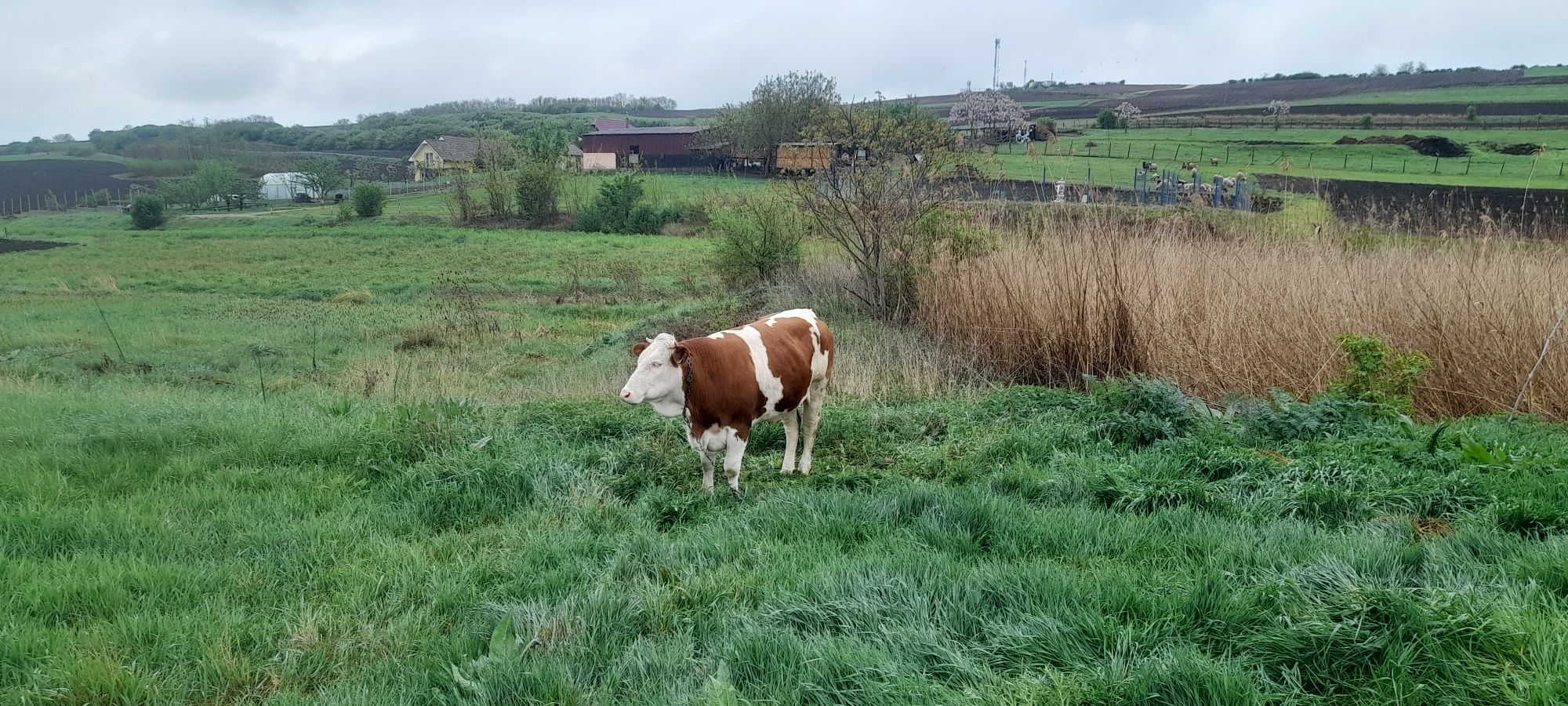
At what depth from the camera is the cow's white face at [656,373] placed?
214 inches

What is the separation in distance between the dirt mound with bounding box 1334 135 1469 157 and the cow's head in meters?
52.8

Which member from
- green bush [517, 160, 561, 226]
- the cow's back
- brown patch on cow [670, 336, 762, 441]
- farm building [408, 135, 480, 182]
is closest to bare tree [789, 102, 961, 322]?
the cow's back

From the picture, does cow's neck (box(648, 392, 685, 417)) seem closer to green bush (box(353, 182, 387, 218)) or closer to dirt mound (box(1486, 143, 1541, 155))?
dirt mound (box(1486, 143, 1541, 155))


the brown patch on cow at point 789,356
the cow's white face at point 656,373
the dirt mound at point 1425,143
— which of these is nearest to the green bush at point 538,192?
the brown patch on cow at point 789,356

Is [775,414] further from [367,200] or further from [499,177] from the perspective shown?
[367,200]

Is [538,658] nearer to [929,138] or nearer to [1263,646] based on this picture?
[1263,646]

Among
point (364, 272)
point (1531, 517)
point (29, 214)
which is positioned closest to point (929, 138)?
point (1531, 517)

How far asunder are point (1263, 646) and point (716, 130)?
226ft

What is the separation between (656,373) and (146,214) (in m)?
63.2

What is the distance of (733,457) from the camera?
584cm

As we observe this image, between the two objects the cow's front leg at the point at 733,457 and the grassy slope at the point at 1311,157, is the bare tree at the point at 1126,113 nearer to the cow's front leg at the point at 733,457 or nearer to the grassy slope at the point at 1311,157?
the grassy slope at the point at 1311,157

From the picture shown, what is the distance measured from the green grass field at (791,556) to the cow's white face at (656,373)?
0.68 m

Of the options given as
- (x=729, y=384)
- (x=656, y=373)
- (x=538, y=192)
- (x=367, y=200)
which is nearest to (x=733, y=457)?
(x=729, y=384)

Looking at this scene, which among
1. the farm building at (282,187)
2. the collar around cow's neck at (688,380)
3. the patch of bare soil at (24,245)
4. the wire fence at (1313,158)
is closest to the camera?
the collar around cow's neck at (688,380)
